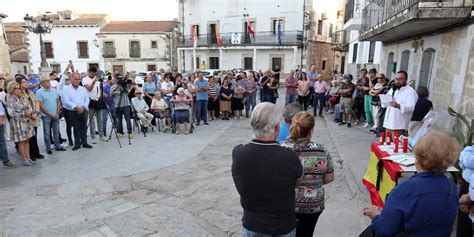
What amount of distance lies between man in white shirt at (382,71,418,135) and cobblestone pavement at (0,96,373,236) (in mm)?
840

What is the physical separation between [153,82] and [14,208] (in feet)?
19.7

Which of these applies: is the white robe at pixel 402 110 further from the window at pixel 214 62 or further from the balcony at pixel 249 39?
the window at pixel 214 62

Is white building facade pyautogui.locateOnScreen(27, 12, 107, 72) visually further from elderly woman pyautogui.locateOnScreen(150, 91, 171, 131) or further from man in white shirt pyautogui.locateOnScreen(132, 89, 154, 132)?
man in white shirt pyautogui.locateOnScreen(132, 89, 154, 132)

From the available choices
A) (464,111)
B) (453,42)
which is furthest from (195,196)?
(453,42)

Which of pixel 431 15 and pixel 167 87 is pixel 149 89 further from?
pixel 431 15

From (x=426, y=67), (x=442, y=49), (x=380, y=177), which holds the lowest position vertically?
(x=380, y=177)

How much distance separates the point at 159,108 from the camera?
882cm

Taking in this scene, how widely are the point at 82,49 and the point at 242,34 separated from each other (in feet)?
58.7

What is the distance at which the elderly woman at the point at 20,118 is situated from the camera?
566cm

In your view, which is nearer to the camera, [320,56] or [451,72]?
[451,72]

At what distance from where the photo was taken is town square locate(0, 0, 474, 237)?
6.73 feet

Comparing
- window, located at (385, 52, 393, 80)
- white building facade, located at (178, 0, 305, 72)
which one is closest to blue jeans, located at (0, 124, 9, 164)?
window, located at (385, 52, 393, 80)

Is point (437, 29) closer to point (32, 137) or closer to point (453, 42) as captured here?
point (453, 42)

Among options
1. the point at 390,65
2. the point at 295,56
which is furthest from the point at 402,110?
the point at 295,56
